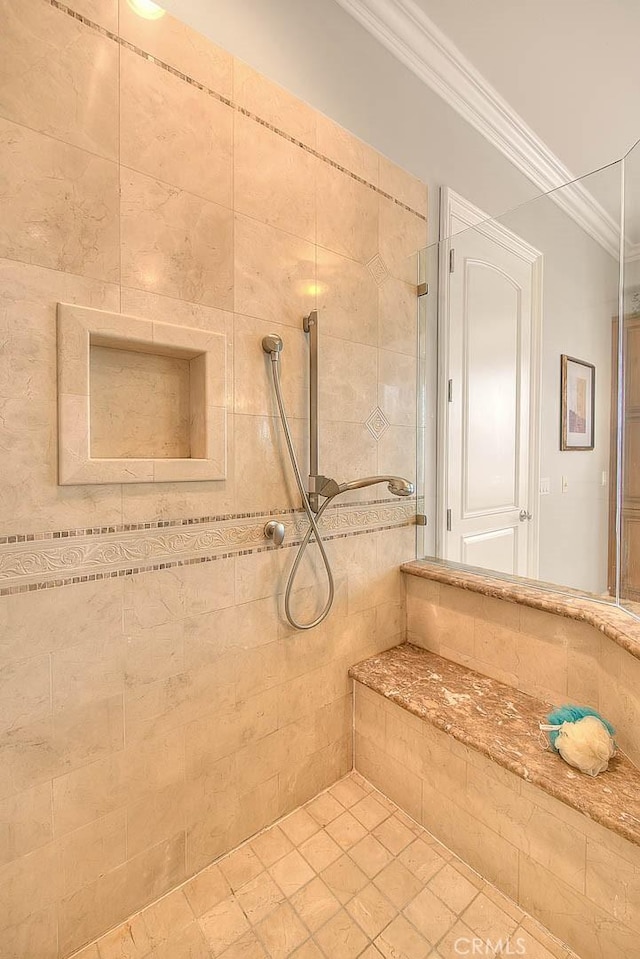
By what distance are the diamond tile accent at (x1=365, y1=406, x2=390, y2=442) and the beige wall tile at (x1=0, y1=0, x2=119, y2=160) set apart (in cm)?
110

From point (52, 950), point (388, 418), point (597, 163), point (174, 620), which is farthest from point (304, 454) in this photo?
point (597, 163)

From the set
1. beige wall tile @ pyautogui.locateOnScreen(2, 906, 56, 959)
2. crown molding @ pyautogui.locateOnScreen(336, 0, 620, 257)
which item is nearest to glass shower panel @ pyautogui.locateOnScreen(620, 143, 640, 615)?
crown molding @ pyautogui.locateOnScreen(336, 0, 620, 257)

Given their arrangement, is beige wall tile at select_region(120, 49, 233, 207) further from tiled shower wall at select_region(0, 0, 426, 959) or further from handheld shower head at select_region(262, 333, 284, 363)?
handheld shower head at select_region(262, 333, 284, 363)

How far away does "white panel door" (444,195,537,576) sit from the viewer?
6.41 feet

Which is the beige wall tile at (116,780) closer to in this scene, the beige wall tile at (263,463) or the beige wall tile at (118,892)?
the beige wall tile at (118,892)

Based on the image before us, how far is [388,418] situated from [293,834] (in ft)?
4.90

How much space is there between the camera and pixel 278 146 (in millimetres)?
1410

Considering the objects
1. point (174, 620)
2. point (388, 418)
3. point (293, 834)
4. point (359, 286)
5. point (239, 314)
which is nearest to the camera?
point (174, 620)

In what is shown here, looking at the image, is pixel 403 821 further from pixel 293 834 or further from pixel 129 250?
pixel 129 250

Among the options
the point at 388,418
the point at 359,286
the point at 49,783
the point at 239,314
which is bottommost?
the point at 49,783

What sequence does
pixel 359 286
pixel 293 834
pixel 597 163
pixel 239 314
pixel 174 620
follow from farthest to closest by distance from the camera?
pixel 597 163 → pixel 359 286 → pixel 293 834 → pixel 239 314 → pixel 174 620

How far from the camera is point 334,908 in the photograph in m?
1.20

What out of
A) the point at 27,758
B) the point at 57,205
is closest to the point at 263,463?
the point at 57,205

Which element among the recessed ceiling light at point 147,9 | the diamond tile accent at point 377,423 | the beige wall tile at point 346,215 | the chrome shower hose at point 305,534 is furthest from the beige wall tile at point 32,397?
the diamond tile accent at point 377,423
